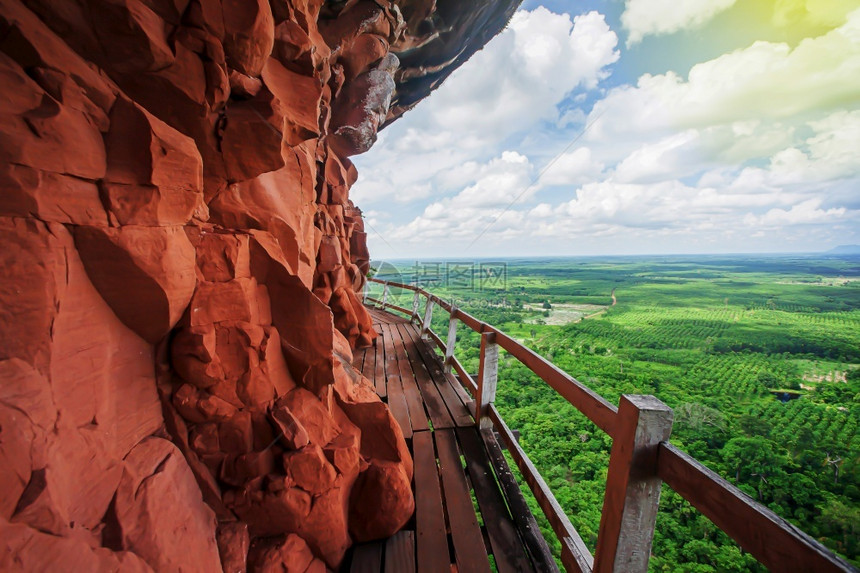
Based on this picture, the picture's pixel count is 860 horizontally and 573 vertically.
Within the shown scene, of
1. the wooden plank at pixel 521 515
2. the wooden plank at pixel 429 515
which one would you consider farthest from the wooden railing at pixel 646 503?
the wooden plank at pixel 429 515

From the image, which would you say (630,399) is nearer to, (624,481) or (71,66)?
(624,481)

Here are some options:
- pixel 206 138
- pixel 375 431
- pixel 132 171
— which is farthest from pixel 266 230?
pixel 375 431

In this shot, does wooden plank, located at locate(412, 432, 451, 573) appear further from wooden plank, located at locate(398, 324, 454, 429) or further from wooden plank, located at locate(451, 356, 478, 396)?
wooden plank, located at locate(451, 356, 478, 396)

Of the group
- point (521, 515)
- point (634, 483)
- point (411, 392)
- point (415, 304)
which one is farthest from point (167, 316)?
point (415, 304)

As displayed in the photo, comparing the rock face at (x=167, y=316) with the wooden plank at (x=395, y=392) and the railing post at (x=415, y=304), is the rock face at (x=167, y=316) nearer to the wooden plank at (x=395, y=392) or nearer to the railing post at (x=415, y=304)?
the wooden plank at (x=395, y=392)

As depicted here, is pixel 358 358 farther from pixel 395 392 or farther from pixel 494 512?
pixel 494 512
